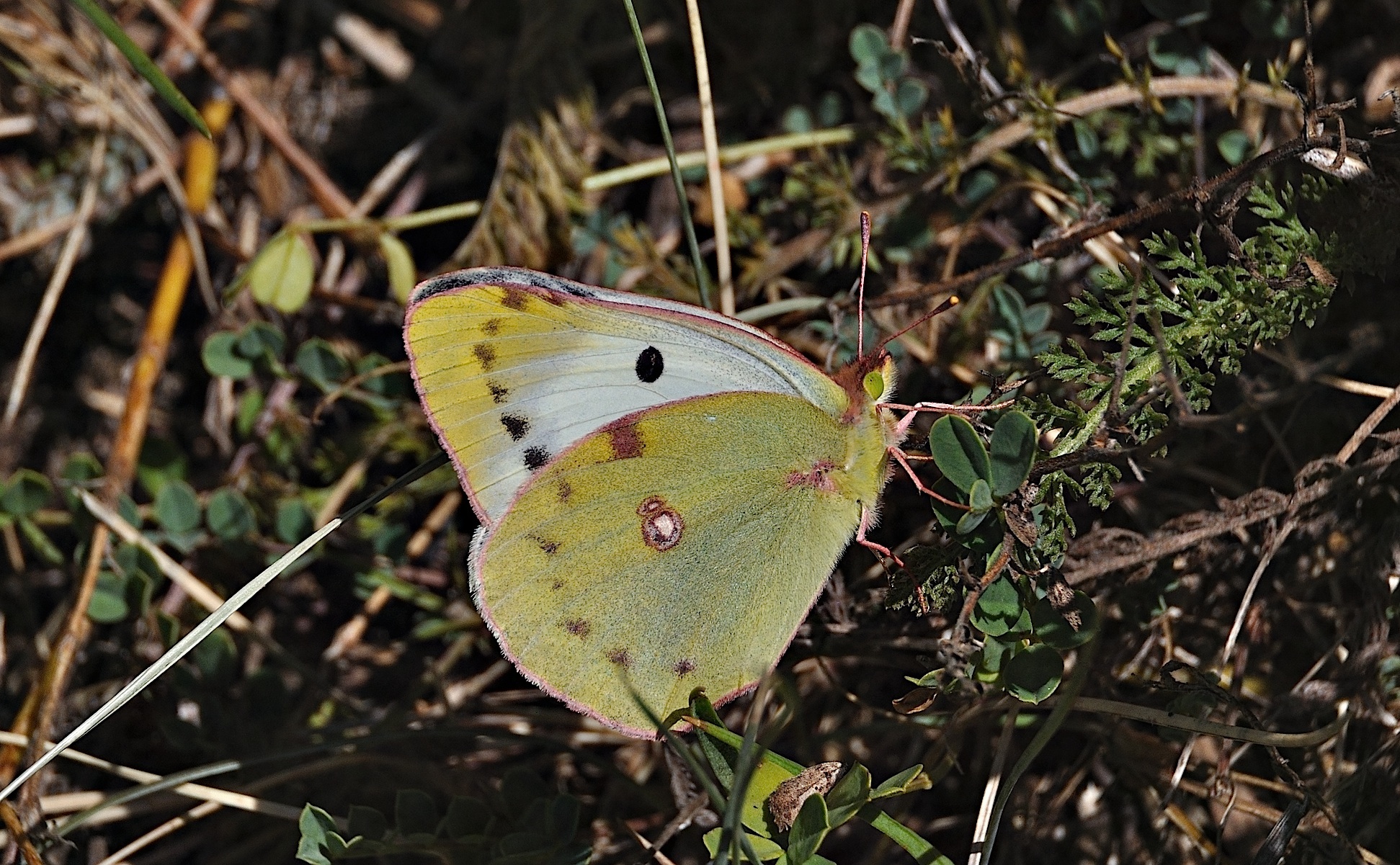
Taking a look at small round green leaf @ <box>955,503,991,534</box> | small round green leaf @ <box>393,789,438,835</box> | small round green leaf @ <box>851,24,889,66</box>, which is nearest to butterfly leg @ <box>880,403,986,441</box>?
small round green leaf @ <box>955,503,991,534</box>

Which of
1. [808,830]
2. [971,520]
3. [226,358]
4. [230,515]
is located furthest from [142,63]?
[808,830]

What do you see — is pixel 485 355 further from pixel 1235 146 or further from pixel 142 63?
pixel 1235 146

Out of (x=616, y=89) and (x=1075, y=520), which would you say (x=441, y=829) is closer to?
(x=1075, y=520)

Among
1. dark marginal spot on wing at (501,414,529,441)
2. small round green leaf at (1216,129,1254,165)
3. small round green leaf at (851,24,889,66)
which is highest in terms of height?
small round green leaf at (851,24,889,66)

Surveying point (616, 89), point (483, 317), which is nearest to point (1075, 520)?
point (483, 317)

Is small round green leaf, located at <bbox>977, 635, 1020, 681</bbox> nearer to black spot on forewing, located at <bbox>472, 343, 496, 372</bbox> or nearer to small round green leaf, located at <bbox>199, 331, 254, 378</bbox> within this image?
black spot on forewing, located at <bbox>472, 343, 496, 372</bbox>

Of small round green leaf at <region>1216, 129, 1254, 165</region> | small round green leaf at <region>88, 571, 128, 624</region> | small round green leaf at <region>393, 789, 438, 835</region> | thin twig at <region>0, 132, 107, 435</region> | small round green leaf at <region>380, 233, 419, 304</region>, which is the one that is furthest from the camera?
thin twig at <region>0, 132, 107, 435</region>
